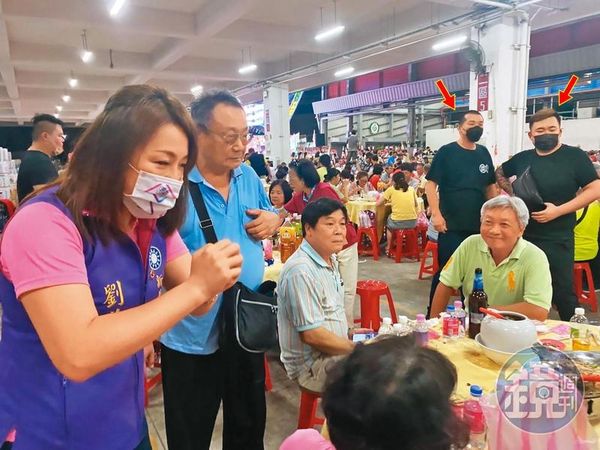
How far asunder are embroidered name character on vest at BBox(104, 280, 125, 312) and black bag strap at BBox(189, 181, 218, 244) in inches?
25.3

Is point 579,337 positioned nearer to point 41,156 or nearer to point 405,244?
point 41,156

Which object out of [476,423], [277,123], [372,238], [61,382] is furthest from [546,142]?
[277,123]

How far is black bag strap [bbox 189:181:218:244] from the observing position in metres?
1.58

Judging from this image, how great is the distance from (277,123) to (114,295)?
13548mm

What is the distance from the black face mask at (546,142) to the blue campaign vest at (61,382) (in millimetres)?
3061

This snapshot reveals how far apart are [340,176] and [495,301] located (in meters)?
5.82

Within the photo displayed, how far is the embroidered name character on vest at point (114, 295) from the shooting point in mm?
921

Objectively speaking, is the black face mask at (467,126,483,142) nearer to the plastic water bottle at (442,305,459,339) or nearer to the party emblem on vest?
the plastic water bottle at (442,305,459,339)

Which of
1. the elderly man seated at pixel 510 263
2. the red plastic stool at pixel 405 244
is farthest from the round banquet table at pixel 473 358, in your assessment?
the red plastic stool at pixel 405 244

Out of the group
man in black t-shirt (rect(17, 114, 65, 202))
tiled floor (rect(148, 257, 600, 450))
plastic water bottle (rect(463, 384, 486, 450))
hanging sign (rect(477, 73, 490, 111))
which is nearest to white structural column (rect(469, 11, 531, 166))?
hanging sign (rect(477, 73, 490, 111))

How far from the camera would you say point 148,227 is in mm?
1075

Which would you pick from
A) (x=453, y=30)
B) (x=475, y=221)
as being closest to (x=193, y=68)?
(x=453, y=30)

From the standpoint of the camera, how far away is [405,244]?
22.3 ft

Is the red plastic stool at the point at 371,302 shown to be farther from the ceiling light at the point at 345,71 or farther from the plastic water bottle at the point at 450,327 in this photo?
the ceiling light at the point at 345,71
